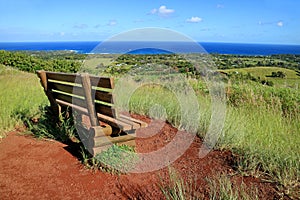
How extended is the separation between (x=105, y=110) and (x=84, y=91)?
339mm

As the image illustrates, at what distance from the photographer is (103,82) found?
2.97m

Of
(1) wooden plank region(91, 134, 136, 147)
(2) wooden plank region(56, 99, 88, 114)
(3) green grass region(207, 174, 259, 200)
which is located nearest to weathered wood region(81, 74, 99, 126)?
(1) wooden plank region(91, 134, 136, 147)

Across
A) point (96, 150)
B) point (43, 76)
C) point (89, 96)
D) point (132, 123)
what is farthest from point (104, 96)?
point (43, 76)

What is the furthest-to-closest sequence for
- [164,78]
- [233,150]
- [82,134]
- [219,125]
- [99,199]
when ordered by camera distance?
[164,78] < [219,125] < [82,134] < [233,150] < [99,199]

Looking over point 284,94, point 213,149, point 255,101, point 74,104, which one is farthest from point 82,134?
point 284,94

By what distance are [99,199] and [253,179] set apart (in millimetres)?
1552

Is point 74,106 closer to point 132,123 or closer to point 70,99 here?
point 70,99

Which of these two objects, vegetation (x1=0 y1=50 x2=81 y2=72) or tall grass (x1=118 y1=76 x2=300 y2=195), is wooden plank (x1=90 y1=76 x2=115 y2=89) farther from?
vegetation (x1=0 y1=50 x2=81 y2=72)

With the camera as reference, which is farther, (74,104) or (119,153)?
(74,104)

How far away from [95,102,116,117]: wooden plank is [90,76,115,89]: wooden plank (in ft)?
1.00

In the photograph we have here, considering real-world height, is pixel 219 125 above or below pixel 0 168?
above

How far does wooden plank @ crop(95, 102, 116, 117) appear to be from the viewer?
3164 millimetres

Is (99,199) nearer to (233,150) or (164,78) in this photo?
(233,150)

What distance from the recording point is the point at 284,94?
782 cm
